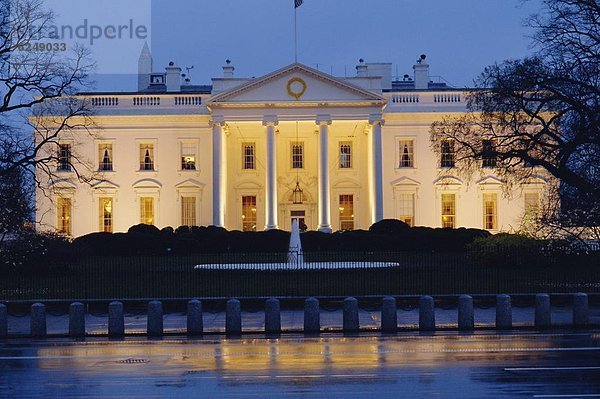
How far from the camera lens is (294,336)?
709 inches

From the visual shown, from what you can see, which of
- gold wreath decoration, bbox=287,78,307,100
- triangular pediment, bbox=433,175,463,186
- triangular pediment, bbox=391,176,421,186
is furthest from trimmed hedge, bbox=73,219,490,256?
gold wreath decoration, bbox=287,78,307,100

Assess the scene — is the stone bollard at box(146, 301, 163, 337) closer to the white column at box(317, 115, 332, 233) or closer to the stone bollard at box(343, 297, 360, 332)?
the stone bollard at box(343, 297, 360, 332)

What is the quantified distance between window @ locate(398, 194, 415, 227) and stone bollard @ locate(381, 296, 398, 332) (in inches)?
1616

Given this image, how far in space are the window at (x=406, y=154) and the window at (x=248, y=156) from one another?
34.8 feet

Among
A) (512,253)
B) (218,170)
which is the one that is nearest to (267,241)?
(218,170)

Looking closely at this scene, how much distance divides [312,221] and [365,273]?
33545 mm

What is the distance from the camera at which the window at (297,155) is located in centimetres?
6028

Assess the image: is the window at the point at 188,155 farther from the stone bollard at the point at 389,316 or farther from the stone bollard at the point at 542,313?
the stone bollard at the point at 542,313

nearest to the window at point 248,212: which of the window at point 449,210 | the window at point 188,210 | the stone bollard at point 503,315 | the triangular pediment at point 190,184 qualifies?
the triangular pediment at point 190,184

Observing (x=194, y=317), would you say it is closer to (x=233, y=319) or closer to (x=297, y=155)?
(x=233, y=319)

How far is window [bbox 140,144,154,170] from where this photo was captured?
59.6 meters

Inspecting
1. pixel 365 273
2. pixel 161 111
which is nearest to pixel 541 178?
pixel 161 111

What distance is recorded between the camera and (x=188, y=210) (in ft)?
197

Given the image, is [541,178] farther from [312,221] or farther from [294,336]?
[294,336]
